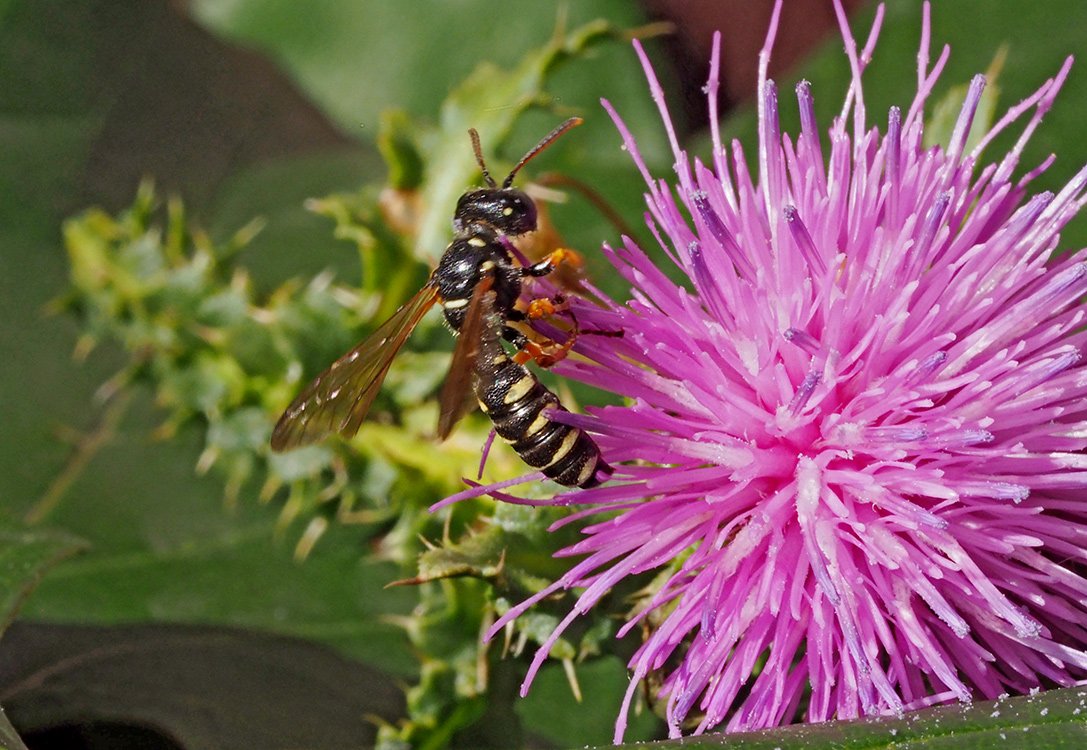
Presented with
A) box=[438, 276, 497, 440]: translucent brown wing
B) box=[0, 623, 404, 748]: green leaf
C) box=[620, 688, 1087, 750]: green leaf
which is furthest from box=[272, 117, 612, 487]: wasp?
box=[0, 623, 404, 748]: green leaf

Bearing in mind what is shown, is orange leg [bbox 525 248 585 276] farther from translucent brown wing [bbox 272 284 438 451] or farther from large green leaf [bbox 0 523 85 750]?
large green leaf [bbox 0 523 85 750]

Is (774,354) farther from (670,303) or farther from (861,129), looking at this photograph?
(861,129)

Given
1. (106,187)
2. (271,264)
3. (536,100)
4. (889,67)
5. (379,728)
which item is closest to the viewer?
(379,728)

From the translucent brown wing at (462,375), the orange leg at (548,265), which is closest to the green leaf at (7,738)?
the translucent brown wing at (462,375)

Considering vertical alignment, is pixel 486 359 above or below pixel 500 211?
below

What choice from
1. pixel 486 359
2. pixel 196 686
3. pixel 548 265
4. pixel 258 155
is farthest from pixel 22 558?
pixel 258 155

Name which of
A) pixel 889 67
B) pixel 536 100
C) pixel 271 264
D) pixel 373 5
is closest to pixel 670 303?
pixel 536 100

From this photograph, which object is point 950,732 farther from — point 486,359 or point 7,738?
point 7,738
